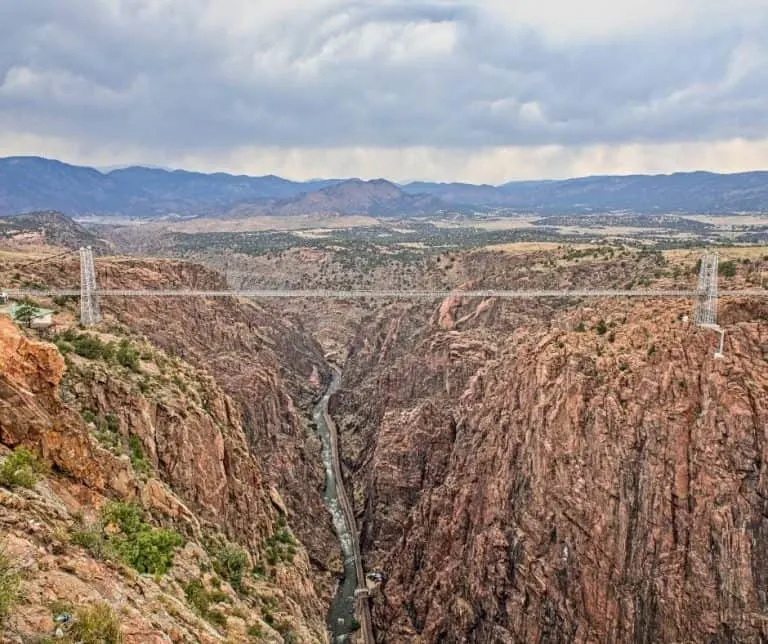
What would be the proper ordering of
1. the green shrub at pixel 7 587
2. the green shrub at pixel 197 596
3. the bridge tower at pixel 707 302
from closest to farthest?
1. the green shrub at pixel 7 587
2. the green shrub at pixel 197 596
3. the bridge tower at pixel 707 302

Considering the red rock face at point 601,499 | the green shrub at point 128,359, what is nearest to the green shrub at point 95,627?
the green shrub at point 128,359

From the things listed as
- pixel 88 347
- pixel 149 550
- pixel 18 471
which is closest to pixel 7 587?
pixel 18 471

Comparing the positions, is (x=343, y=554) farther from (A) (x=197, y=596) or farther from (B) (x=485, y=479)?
(A) (x=197, y=596)

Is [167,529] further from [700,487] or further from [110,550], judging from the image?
[700,487]

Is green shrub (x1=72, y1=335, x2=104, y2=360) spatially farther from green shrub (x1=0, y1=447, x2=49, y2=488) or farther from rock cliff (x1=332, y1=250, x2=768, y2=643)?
rock cliff (x1=332, y1=250, x2=768, y2=643)

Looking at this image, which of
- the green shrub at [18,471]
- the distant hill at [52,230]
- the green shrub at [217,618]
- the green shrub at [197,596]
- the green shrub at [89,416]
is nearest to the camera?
the green shrub at [18,471]

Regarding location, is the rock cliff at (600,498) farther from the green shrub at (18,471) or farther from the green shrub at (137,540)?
the green shrub at (18,471)

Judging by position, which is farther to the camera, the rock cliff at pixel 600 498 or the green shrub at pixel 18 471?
the rock cliff at pixel 600 498
